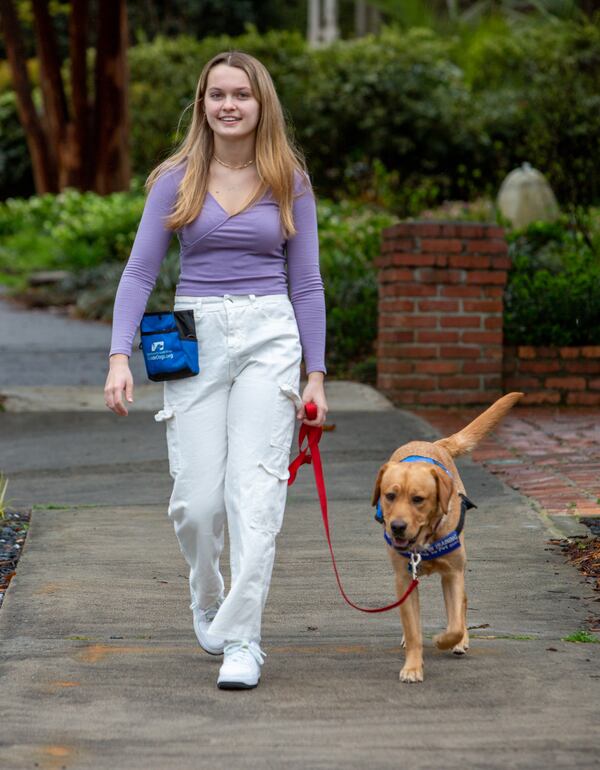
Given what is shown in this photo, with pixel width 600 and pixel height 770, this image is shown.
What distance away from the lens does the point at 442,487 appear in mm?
3910

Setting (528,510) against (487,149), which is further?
(487,149)

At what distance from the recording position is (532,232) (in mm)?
12250

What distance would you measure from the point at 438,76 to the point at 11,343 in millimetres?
9922

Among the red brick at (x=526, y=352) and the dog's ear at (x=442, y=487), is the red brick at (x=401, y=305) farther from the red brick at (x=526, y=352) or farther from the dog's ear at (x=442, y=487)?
the dog's ear at (x=442, y=487)

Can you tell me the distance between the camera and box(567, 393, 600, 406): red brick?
976 centimetres

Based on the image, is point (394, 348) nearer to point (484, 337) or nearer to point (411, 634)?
point (484, 337)

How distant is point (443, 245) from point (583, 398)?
161cm

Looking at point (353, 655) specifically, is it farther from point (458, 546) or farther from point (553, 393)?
point (553, 393)

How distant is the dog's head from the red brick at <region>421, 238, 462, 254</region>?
5614 mm

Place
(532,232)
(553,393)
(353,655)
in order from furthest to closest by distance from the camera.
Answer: (532,232)
(553,393)
(353,655)

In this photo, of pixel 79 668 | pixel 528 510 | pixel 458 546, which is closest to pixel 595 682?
pixel 458 546

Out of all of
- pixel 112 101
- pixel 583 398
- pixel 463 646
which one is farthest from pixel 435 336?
pixel 112 101

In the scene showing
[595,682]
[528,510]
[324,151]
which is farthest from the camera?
[324,151]

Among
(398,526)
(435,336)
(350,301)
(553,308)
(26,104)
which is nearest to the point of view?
(398,526)
